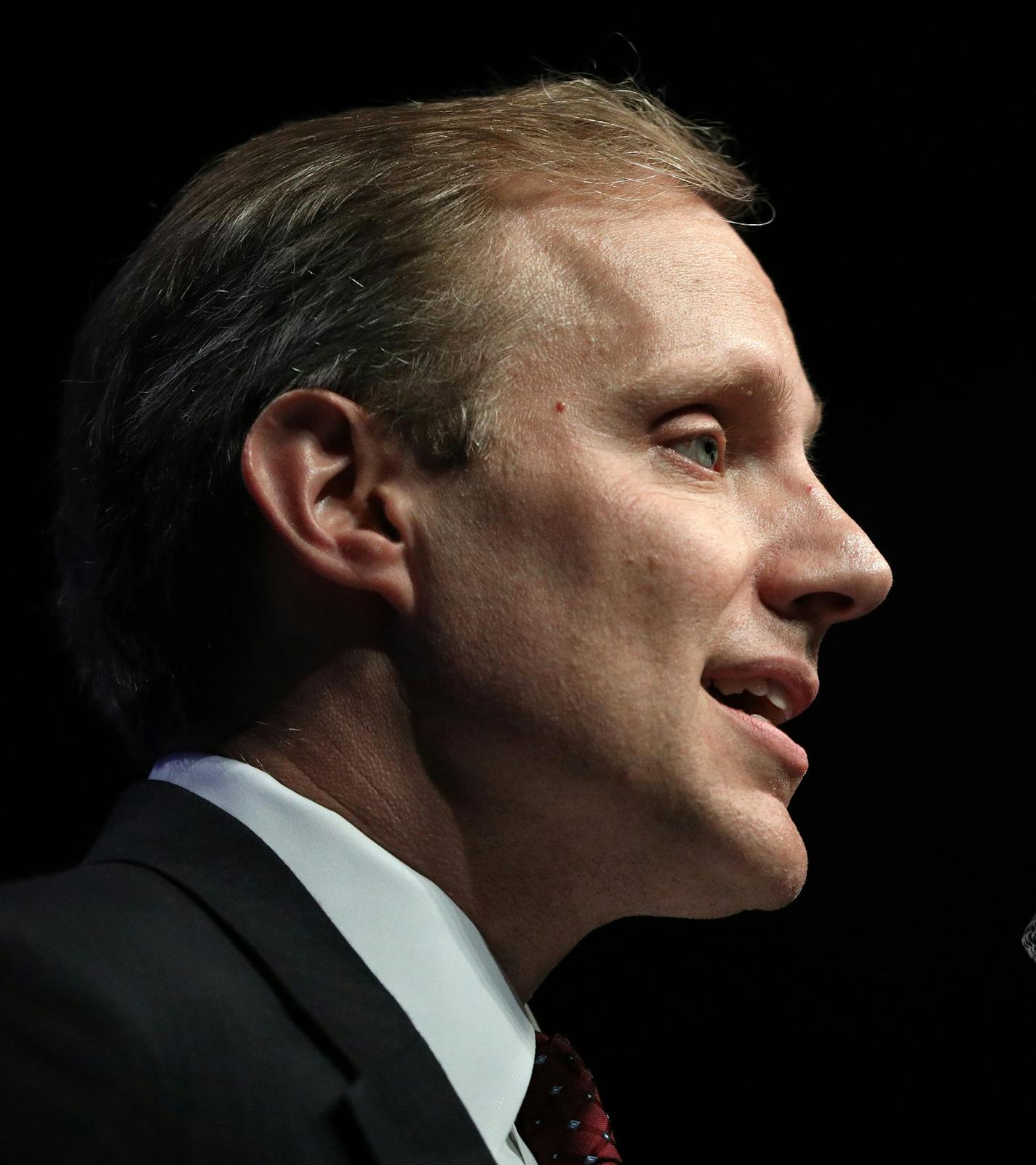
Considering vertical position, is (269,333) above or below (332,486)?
above

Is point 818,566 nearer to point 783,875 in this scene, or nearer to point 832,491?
point 783,875

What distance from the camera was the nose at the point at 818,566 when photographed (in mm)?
1441

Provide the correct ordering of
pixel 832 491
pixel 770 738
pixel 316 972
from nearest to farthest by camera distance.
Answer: pixel 316 972, pixel 770 738, pixel 832 491

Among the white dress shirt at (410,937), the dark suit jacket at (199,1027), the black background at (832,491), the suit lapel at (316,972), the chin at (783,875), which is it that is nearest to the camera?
the dark suit jacket at (199,1027)

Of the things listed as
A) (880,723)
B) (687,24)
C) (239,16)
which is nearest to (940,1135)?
(880,723)

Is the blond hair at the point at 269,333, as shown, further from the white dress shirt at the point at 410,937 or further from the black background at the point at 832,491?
the black background at the point at 832,491

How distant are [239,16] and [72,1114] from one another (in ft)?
5.35

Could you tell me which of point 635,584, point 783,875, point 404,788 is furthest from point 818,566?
point 404,788

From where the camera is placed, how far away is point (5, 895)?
118 centimetres

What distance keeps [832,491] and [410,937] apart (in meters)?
1.35

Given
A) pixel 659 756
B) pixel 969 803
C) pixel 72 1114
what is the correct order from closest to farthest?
pixel 72 1114 → pixel 659 756 → pixel 969 803

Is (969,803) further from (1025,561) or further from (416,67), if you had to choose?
(416,67)

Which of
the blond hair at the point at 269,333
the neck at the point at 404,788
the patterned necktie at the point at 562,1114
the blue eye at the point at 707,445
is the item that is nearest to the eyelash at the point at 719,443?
the blue eye at the point at 707,445

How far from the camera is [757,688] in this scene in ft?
4.83
